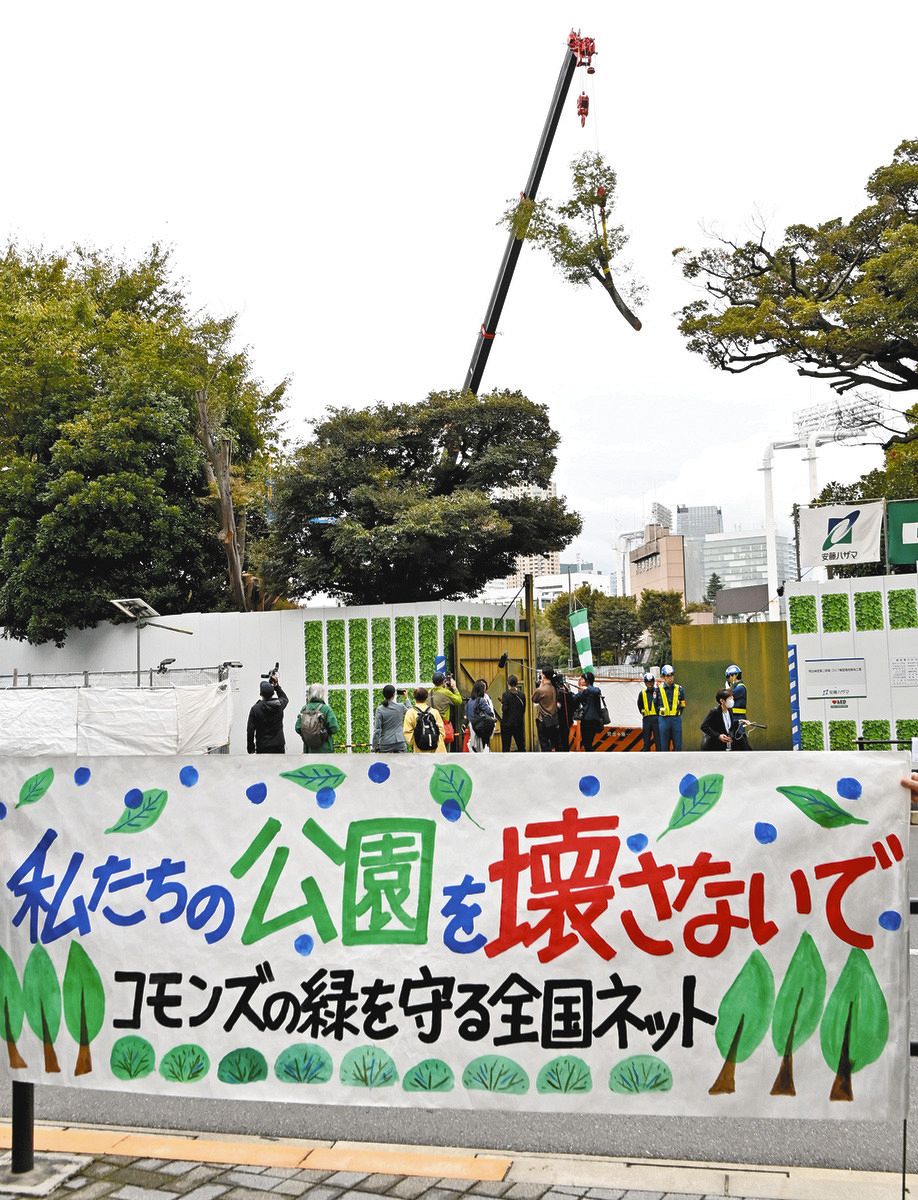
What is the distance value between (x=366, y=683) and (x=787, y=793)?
2044 cm

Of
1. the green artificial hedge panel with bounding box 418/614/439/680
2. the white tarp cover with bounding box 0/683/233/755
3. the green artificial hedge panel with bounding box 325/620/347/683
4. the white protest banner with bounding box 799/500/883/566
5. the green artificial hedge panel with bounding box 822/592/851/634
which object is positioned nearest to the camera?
the white tarp cover with bounding box 0/683/233/755

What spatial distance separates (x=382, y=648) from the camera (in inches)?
926

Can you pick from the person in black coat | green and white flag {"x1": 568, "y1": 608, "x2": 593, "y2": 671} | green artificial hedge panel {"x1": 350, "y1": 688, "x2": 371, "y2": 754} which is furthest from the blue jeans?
green artificial hedge panel {"x1": 350, "y1": 688, "x2": 371, "y2": 754}

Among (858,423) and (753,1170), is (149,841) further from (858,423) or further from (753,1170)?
(858,423)

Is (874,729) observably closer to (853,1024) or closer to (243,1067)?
(853,1024)

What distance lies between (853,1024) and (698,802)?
2.57 ft

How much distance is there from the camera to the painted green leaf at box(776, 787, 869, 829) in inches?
137

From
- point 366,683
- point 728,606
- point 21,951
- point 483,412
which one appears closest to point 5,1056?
point 21,951

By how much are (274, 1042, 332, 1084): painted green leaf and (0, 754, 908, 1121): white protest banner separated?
0.01 metres

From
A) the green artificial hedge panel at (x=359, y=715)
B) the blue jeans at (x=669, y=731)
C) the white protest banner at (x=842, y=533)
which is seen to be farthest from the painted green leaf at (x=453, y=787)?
the green artificial hedge panel at (x=359, y=715)

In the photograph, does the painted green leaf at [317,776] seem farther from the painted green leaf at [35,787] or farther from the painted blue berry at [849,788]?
the painted blue berry at [849,788]

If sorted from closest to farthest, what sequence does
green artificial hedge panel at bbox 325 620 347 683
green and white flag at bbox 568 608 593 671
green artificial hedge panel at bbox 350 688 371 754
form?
green and white flag at bbox 568 608 593 671
green artificial hedge panel at bbox 350 688 371 754
green artificial hedge panel at bbox 325 620 347 683

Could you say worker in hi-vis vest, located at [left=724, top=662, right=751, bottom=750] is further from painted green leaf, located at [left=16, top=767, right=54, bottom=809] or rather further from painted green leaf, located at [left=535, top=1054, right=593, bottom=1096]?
painted green leaf, located at [left=16, top=767, right=54, bottom=809]

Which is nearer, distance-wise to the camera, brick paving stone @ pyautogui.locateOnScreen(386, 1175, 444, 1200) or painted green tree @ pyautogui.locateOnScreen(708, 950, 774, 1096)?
painted green tree @ pyautogui.locateOnScreen(708, 950, 774, 1096)
